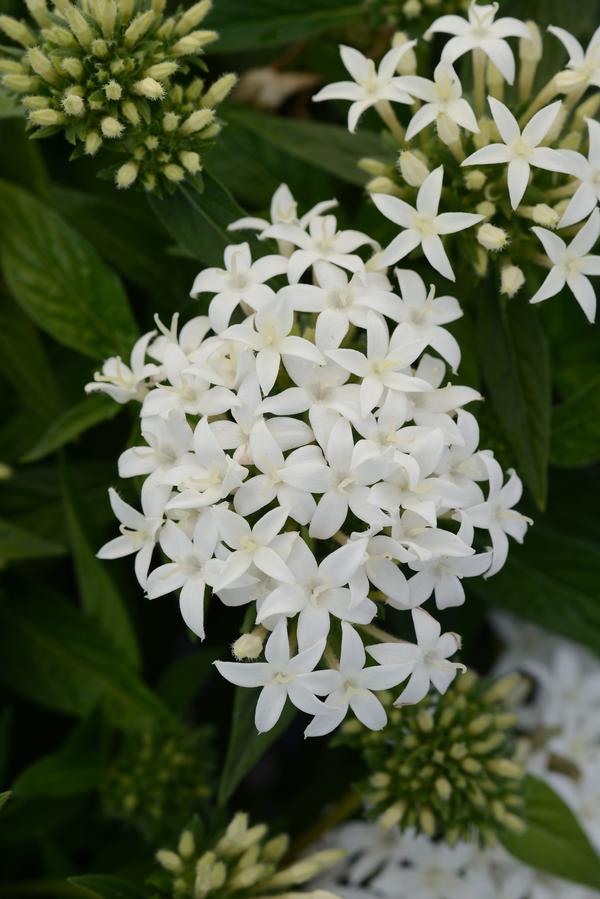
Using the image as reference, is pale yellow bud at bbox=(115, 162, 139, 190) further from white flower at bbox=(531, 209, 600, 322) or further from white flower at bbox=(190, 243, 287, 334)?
white flower at bbox=(531, 209, 600, 322)

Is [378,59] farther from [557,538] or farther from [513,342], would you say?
[557,538]

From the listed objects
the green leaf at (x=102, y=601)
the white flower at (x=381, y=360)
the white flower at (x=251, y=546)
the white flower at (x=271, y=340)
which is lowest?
the green leaf at (x=102, y=601)

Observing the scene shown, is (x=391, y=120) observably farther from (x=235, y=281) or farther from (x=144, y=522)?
(x=144, y=522)

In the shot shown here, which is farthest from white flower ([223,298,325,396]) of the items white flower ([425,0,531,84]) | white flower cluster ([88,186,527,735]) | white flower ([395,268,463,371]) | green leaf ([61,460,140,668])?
green leaf ([61,460,140,668])

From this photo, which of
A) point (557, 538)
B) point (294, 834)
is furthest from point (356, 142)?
point (294, 834)

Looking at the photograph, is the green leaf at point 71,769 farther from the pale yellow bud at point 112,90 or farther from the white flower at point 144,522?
the pale yellow bud at point 112,90

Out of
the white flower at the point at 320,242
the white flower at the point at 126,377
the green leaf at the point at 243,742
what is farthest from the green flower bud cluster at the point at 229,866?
the white flower at the point at 320,242

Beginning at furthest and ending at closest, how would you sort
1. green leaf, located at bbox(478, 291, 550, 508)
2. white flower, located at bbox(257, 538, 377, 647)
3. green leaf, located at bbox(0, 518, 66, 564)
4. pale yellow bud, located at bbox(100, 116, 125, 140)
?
green leaf, located at bbox(0, 518, 66, 564) → green leaf, located at bbox(478, 291, 550, 508) → pale yellow bud, located at bbox(100, 116, 125, 140) → white flower, located at bbox(257, 538, 377, 647)
